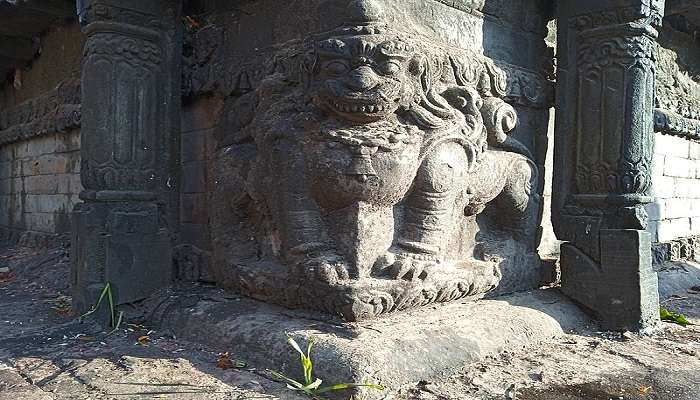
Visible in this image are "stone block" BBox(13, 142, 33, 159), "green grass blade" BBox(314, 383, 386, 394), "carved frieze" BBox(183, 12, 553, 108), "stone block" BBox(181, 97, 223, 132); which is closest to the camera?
"green grass blade" BBox(314, 383, 386, 394)

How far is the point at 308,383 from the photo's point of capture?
266 centimetres

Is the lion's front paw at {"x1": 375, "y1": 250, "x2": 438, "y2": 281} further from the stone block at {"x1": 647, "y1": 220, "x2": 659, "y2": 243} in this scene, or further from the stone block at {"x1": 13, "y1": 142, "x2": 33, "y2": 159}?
the stone block at {"x1": 13, "y1": 142, "x2": 33, "y2": 159}

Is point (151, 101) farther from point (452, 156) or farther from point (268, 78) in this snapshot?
point (452, 156)

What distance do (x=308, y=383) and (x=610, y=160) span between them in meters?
2.51

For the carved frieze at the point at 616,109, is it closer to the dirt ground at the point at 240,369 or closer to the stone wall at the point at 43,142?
the dirt ground at the point at 240,369

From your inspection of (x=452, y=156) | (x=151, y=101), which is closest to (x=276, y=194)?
(x=452, y=156)

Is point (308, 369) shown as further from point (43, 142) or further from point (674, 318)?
point (43, 142)

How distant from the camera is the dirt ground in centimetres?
267

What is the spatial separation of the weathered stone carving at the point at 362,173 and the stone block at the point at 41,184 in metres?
2.93

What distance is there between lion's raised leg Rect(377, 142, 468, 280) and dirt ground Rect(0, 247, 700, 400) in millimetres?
616

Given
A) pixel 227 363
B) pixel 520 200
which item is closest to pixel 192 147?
pixel 227 363

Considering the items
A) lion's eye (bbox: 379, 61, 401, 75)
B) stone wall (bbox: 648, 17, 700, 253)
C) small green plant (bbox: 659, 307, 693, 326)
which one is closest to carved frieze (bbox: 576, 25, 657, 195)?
small green plant (bbox: 659, 307, 693, 326)

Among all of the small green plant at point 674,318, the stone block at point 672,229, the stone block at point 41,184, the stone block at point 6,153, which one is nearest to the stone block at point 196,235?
the stone block at point 41,184

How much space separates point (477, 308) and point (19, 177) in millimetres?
5689
